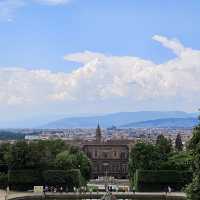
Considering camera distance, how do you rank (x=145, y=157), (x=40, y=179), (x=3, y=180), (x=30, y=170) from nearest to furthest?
(x=3, y=180), (x=30, y=170), (x=40, y=179), (x=145, y=157)

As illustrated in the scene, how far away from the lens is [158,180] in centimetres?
6844

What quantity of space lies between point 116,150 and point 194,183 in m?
94.7

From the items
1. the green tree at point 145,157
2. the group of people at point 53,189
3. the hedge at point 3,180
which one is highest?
the green tree at point 145,157

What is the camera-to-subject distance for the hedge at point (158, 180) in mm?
67938

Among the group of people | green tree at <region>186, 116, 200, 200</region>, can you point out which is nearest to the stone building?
the group of people

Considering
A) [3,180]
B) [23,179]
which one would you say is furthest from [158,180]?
[3,180]

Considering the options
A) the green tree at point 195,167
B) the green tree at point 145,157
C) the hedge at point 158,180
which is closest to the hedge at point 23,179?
the hedge at point 158,180

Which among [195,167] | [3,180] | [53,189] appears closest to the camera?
[195,167]

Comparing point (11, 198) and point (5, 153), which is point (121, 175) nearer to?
point (5, 153)

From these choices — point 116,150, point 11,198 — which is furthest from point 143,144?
point 116,150

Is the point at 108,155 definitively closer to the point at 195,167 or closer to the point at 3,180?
the point at 3,180

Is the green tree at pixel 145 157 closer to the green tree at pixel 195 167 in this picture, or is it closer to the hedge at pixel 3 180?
the hedge at pixel 3 180

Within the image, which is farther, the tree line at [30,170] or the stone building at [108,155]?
the stone building at [108,155]

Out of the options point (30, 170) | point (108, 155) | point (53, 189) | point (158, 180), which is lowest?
point (53, 189)
